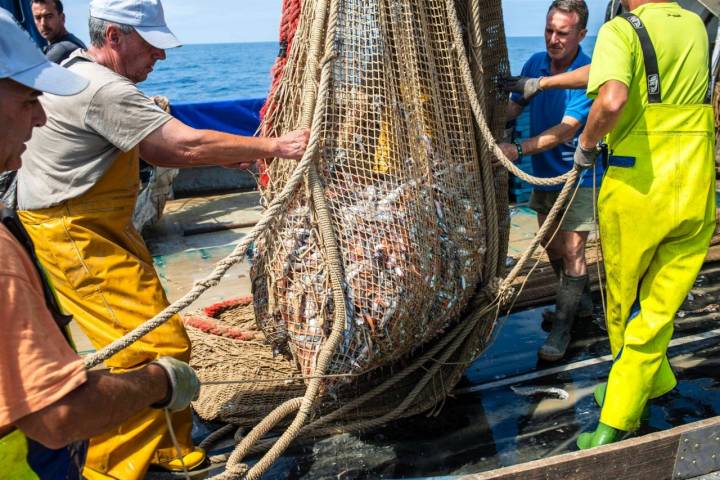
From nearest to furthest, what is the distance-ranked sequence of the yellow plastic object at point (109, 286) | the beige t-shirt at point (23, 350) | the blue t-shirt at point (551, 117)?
the beige t-shirt at point (23, 350), the yellow plastic object at point (109, 286), the blue t-shirt at point (551, 117)

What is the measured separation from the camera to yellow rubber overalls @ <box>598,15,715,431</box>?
3.16 m

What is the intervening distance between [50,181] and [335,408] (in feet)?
5.47

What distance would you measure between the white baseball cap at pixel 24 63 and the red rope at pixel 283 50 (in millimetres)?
1598

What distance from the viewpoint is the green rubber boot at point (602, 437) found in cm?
334

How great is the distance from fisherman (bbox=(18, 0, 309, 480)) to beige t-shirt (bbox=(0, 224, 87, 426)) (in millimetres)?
1362

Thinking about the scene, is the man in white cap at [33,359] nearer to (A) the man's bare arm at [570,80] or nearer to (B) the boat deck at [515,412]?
(B) the boat deck at [515,412]

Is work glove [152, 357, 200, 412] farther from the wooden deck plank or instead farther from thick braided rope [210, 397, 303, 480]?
the wooden deck plank

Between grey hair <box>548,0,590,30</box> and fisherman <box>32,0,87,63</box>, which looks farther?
fisherman <box>32,0,87,63</box>

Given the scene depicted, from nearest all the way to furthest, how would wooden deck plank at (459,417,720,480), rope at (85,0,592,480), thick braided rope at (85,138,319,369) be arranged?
thick braided rope at (85,138,319,369)
wooden deck plank at (459,417,720,480)
rope at (85,0,592,480)

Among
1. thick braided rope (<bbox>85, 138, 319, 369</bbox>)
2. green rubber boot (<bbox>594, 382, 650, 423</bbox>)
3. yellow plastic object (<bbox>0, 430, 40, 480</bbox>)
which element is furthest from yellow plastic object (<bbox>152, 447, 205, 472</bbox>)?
green rubber boot (<bbox>594, 382, 650, 423</bbox>)

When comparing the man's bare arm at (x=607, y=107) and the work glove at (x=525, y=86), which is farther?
the work glove at (x=525, y=86)

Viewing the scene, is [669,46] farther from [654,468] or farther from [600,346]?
[600,346]

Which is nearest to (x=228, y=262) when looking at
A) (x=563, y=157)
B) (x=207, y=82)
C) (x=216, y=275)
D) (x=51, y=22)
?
(x=216, y=275)

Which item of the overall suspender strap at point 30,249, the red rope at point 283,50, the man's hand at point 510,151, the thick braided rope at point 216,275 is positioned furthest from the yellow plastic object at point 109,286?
the man's hand at point 510,151
